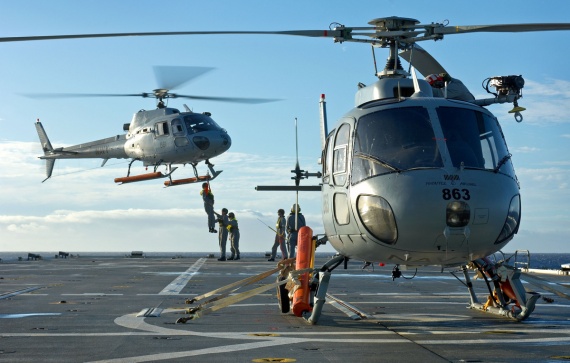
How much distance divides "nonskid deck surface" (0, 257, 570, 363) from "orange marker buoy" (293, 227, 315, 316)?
0.27 meters

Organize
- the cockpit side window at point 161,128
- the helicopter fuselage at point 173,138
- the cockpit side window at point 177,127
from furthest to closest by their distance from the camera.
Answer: the cockpit side window at point 161,128
the cockpit side window at point 177,127
the helicopter fuselage at point 173,138

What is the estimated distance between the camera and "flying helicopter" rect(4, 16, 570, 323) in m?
10.6

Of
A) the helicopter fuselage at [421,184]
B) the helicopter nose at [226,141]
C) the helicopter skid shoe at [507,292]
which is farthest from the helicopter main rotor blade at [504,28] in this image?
the helicopter nose at [226,141]

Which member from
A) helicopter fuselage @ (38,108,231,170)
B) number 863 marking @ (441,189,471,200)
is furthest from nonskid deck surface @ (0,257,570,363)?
helicopter fuselage @ (38,108,231,170)

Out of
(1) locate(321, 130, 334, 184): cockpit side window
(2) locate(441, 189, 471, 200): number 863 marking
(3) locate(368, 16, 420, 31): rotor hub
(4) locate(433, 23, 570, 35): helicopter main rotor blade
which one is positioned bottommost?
(2) locate(441, 189, 471, 200): number 863 marking

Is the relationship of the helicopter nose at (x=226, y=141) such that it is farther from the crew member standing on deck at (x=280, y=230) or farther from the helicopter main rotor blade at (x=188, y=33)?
the helicopter main rotor blade at (x=188, y=33)

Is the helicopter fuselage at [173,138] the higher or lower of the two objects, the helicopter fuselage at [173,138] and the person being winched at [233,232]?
the higher

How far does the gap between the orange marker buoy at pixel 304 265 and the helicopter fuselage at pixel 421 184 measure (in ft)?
3.53

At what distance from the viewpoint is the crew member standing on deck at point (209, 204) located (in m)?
38.1

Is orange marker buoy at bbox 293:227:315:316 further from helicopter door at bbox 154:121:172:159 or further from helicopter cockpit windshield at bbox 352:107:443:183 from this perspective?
helicopter door at bbox 154:121:172:159

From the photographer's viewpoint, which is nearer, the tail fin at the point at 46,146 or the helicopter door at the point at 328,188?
the helicopter door at the point at 328,188

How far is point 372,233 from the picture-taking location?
36.3 ft

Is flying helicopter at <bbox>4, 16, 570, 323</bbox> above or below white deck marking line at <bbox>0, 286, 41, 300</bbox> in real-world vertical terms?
above

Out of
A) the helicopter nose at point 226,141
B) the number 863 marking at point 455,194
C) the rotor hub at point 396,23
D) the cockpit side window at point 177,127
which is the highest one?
the cockpit side window at point 177,127
